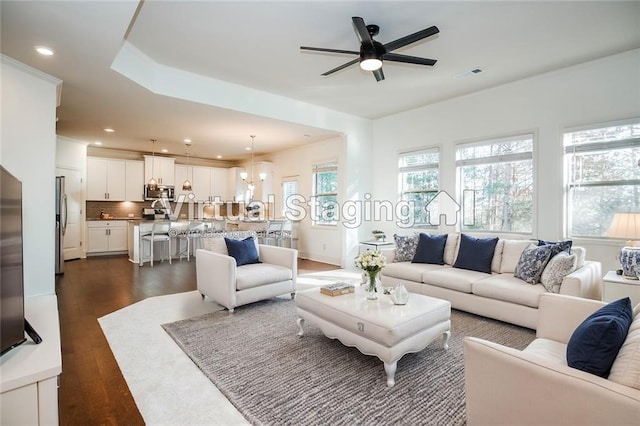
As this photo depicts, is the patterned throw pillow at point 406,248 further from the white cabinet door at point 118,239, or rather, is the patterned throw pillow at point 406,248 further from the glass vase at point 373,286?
the white cabinet door at point 118,239

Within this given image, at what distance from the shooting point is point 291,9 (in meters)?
3.03

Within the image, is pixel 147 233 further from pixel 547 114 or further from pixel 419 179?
pixel 547 114

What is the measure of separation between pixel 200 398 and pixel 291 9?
3.32m

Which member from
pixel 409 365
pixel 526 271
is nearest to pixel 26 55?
pixel 409 365

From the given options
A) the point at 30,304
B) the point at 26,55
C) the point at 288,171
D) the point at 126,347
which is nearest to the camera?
the point at 30,304

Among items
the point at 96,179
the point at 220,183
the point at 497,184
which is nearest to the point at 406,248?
the point at 497,184

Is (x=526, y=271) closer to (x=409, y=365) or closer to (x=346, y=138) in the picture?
(x=409, y=365)

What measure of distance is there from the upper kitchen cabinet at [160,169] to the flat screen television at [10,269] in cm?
770

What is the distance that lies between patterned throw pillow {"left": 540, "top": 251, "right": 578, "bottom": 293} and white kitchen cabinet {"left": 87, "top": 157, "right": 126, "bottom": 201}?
30.9ft

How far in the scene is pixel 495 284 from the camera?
348cm

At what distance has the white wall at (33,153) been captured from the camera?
3422 millimetres

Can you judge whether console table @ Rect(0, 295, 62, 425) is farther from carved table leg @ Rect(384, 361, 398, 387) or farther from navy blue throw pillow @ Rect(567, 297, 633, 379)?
navy blue throw pillow @ Rect(567, 297, 633, 379)

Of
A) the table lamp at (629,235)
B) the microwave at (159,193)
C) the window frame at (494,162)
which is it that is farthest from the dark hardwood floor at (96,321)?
the table lamp at (629,235)

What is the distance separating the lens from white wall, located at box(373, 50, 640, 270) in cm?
400
